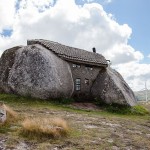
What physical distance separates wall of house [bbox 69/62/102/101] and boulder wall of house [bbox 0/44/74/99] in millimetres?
1883

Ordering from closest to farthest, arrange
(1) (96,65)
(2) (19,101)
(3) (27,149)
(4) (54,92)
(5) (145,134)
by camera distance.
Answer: (3) (27,149), (5) (145,134), (2) (19,101), (4) (54,92), (1) (96,65)

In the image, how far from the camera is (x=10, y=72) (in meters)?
32.4

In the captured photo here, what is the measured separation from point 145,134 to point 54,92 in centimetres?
1375

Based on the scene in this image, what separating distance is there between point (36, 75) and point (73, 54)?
7341 millimetres

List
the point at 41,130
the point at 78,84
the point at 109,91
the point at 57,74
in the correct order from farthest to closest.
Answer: the point at 78,84
the point at 109,91
the point at 57,74
the point at 41,130

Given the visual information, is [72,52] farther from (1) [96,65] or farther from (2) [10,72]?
(2) [10,72]

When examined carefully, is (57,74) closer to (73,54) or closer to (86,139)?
(73,54)

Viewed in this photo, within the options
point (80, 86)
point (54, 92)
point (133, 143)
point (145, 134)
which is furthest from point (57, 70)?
point (133, 143)

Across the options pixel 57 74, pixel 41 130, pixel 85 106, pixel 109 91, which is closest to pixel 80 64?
pixel 109 91

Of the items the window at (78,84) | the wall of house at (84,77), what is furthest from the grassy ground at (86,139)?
the wall of house at (84,77)

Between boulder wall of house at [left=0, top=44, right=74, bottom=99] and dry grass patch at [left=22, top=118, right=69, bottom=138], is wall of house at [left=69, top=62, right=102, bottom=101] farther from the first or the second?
dry grass patch at [left=22, top=118, right=69, bottom=138]

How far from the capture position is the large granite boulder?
34.0 m

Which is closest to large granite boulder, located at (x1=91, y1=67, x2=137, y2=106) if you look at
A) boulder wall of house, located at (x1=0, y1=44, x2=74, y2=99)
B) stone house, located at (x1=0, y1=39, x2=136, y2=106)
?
stone house, located at (x1=0, y1=39, x2=136, y2=106)

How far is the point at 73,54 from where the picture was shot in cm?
3672
